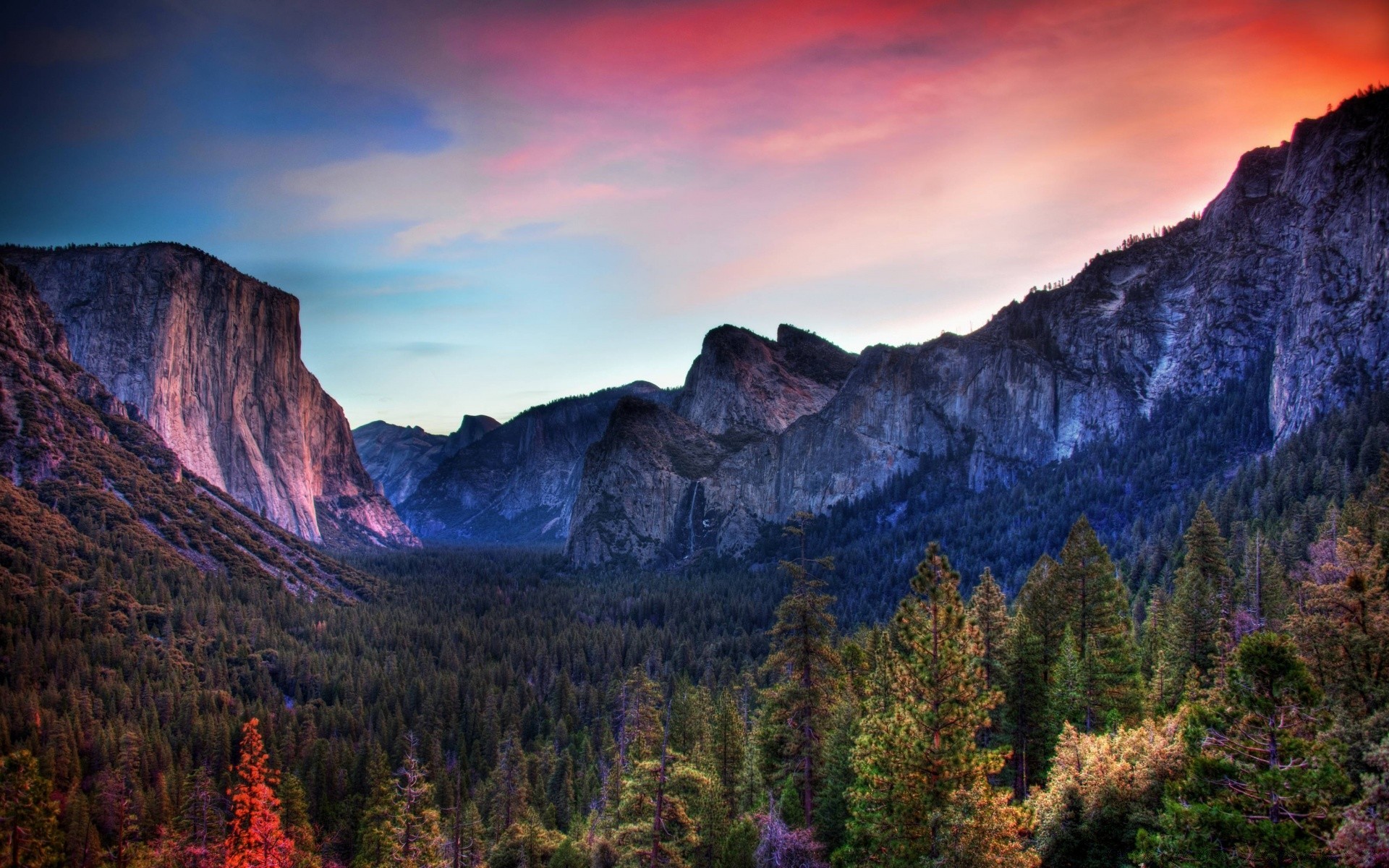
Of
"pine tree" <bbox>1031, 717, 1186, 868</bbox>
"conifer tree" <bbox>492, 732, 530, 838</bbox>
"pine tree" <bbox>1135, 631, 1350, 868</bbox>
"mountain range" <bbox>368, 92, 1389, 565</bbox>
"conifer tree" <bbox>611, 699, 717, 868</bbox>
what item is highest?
"mountain range" <bbox>368, 92, 1389, 565</bbox>

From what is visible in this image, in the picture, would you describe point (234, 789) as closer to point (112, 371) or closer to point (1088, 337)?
point (1088, 337)

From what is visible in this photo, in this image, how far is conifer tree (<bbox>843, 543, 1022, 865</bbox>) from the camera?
19.9 meters

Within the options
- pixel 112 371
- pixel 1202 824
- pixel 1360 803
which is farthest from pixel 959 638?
pixel 112 371

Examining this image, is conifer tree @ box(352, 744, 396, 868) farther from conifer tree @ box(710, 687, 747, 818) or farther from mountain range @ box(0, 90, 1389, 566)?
mountain range @ box(0, 90, 1389, 566)

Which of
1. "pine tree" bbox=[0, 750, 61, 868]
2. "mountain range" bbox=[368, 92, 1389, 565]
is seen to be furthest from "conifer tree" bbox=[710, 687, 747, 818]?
"mountain range" bbox=[368, 92, 1389, 565]

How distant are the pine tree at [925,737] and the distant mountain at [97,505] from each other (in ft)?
305

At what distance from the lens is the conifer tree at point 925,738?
19.9 m

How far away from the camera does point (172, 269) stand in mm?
167500

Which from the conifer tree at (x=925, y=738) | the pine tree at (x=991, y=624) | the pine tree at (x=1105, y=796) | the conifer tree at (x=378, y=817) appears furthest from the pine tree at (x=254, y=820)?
the pine tree at (x=991, y=624)

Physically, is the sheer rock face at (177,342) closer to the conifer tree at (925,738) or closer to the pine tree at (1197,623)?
the conifer tree at (925,738)

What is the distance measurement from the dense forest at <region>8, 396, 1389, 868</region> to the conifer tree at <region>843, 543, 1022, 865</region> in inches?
3.5

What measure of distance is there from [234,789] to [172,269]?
593 ft

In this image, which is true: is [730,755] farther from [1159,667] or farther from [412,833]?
[1159,667]

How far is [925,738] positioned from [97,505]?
136 meters
